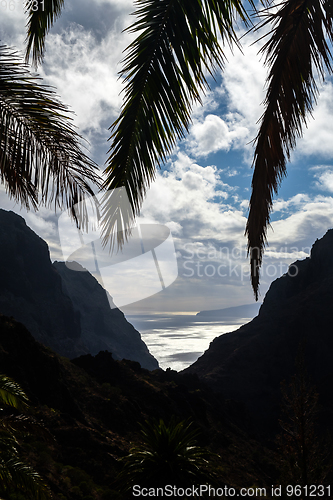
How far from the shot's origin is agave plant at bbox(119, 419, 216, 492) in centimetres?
810

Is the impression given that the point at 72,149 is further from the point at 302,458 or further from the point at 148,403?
the point at 148,403

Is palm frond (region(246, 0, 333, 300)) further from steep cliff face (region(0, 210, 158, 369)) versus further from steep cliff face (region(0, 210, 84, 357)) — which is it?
steep cliff face (region(0, 210, 84, 357))

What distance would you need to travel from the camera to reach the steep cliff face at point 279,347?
59781 millimetres

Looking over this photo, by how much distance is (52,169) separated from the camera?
8.57 ft

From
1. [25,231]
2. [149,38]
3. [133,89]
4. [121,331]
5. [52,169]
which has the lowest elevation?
[121,331]

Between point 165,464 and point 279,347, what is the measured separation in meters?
64.7

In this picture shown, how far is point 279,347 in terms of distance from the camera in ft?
218

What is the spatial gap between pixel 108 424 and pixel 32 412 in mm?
7343

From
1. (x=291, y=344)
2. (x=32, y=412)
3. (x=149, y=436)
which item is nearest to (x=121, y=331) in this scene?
(x=291, y=344)

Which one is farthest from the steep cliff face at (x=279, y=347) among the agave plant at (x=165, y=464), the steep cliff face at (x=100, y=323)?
the steep cliff face at (x=100, y=323)

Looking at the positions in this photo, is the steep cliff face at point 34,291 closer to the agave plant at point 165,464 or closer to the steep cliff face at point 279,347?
the steep cliff face at point 279,347

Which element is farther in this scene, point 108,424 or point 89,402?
point 89,402

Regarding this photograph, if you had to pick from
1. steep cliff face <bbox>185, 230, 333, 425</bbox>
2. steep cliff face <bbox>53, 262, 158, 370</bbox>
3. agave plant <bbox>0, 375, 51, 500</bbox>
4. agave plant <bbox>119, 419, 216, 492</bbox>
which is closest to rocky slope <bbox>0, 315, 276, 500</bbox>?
agave plant <bbox>0, 375, 51, 500</bbox>

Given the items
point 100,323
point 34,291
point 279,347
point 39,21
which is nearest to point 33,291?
point 34,291
